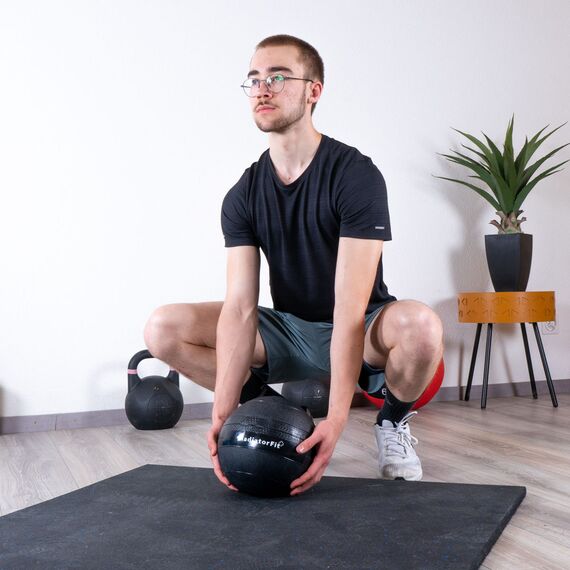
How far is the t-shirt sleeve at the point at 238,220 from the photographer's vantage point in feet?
5.83

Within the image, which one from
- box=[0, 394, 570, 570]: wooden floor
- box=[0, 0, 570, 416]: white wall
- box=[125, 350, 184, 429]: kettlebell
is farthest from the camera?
box=[0, 0, 570, 416]: white wall

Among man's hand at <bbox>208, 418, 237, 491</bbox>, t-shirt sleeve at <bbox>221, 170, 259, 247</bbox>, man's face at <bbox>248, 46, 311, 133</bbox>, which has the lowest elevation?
man's hand at <bbox>208, 418, 237, 491</bbox>

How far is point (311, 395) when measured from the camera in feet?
8.12

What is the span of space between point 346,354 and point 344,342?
26 millimetres

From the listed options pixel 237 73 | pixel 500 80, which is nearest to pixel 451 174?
pixel 500 80

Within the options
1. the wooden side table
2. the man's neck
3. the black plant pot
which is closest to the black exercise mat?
the man's neck

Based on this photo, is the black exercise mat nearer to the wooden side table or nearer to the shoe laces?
the shoe laces

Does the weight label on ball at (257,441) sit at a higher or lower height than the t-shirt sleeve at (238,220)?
lower

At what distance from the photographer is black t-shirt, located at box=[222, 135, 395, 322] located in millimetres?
1664

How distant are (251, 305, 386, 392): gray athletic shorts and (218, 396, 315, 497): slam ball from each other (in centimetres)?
42

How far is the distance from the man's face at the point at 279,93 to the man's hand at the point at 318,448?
70cm

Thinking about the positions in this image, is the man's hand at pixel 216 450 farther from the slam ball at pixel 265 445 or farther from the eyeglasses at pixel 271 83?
the eyeglasses at pixel 271 83

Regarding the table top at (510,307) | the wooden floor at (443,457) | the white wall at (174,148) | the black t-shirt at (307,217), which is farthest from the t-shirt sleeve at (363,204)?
the table top at (510,307)

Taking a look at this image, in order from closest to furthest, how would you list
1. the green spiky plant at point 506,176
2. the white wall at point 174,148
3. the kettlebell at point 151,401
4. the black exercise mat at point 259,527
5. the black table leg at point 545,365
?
the black exercise mat at point 259,527
the kettlebell at point 151,401
the white wall at point 174,148
the black table leg at point 545,365
the green spiky plant at point 506,176
